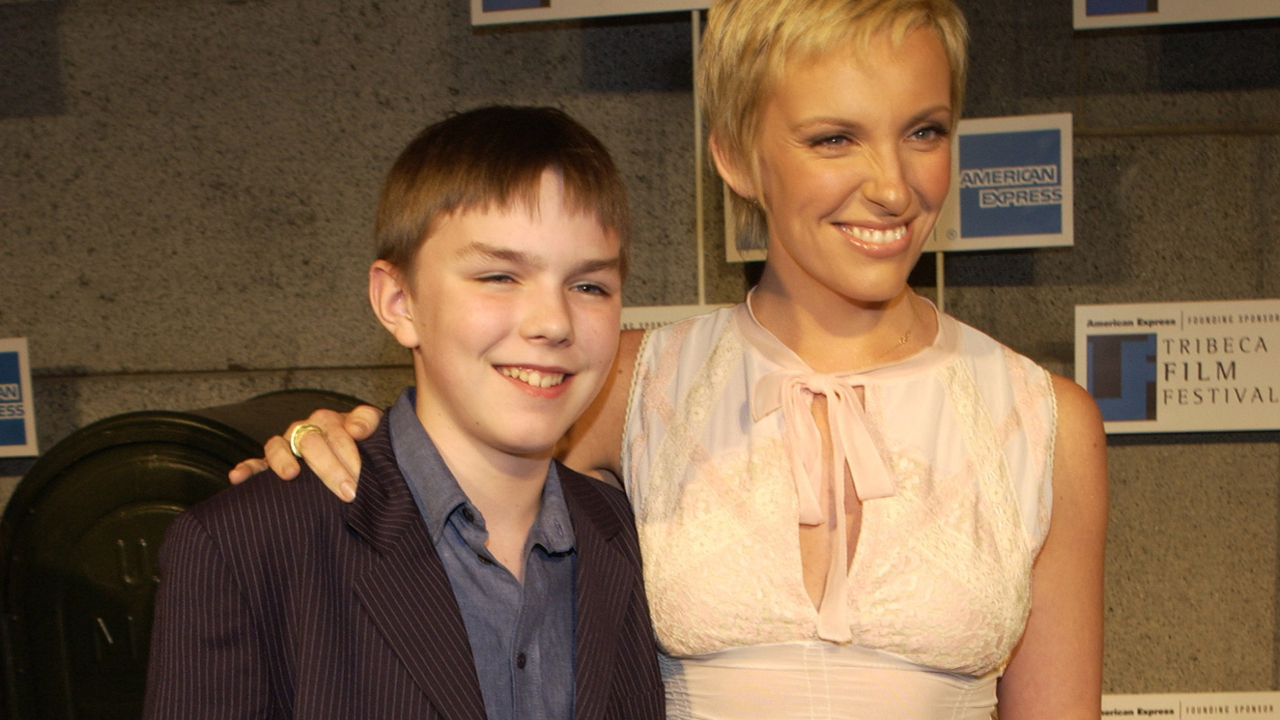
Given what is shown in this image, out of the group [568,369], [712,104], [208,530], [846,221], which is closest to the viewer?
[208,530]

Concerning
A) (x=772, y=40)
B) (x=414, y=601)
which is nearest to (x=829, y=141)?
(x=772, y=40)

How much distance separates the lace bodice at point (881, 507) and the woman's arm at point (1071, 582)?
0.03 m

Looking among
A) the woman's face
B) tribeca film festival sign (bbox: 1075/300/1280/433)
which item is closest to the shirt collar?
the woman's face

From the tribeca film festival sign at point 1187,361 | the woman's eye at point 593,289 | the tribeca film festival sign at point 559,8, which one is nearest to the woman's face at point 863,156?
the woman's eye at point 593,289

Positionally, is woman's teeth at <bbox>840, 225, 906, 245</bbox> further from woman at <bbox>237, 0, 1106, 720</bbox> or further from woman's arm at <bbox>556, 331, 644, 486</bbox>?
woman's arm at <bbox>556, 331, 644, 486</bbox>

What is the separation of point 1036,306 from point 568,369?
1.62 meters

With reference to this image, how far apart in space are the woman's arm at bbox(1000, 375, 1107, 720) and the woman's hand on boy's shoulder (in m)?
0.91

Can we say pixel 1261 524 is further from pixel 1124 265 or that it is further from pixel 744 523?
pixel 744 523

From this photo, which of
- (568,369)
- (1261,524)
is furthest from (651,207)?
(1261,524)

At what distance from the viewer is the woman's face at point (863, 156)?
1248 mm

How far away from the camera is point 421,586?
1.10m

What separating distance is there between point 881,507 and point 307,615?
2.38 ft

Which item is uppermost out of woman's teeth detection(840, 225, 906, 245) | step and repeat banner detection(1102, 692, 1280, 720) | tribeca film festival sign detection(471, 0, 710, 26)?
tribeca film festival sign detection(471, 0, 710, 26)

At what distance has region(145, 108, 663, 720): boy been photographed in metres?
1.05
